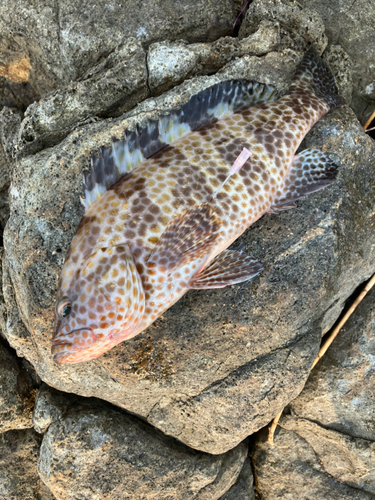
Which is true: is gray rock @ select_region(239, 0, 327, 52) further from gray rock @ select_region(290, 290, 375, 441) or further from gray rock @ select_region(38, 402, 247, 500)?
gray rock @ select_region(38, 402, 247, 500)

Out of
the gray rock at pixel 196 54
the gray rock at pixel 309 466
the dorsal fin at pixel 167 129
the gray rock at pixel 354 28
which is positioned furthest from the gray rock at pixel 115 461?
the gray rock at pixel 354 28

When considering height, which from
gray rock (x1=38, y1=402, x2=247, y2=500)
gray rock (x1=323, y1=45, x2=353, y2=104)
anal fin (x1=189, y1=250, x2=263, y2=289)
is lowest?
gray rock (x1=38, y1=402, x2=247, y2=500)

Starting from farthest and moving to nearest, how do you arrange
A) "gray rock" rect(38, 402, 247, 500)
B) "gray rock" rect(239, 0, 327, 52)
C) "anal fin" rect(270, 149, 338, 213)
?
A: 1. "gray rock" rect(239, 0, 327, 52)
2. "gray rock" rect(38, 402, 247, 500)
3. "anal fin" rect(270, 149, 338, 213)

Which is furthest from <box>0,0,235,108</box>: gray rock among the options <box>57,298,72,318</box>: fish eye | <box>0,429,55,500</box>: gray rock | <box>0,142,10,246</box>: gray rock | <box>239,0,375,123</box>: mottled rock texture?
<box>0,429,55,500</box>: gray rock

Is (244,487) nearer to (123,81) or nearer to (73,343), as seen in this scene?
(73,343)

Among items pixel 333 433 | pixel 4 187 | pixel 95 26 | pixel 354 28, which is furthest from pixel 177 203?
pixel 333 433

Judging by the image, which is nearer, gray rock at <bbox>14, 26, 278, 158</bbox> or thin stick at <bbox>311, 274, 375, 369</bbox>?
gray rock at <bbox>14, 26, 278, 158</bbox>
